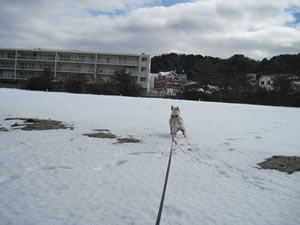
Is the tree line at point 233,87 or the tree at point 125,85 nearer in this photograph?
the tree line at point 233,87

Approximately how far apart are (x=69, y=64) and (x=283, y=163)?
49.4 meters

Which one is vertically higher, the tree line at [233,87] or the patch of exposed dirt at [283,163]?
the tree line at [233,87]

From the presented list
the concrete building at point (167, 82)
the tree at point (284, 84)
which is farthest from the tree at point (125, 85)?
the concrete building at point (167, 82)

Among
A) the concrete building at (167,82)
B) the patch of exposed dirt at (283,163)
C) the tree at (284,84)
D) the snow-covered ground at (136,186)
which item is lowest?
the snow-covered ground at (136,186)

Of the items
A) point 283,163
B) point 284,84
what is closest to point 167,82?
point 284,84

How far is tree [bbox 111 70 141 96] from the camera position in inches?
1232

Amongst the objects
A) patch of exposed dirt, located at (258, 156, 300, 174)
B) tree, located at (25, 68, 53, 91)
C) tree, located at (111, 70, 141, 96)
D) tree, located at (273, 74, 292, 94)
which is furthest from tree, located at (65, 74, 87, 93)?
patch of exposed dirt, located at (258, 156, 300, 174)

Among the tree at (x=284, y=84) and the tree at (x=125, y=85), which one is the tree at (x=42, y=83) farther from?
the tree at (x=284, y=84)

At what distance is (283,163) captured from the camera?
3279mm

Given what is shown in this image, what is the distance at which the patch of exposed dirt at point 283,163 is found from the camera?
3.01m

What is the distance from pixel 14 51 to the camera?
47.8 m

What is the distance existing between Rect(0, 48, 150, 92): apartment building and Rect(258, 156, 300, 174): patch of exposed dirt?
41.7 metres

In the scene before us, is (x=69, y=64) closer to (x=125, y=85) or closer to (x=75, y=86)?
(x=75, y=86)

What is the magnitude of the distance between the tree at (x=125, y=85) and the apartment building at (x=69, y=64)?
1190 cm
